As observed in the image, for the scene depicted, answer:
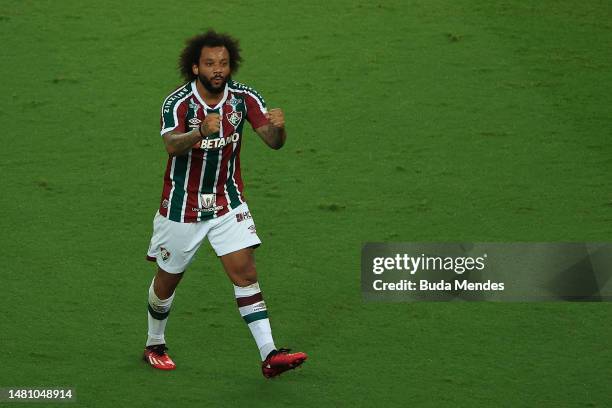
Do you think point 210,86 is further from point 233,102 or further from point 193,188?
point 193,188

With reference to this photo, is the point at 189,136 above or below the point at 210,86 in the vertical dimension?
below

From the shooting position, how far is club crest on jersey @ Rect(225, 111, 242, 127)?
780 cm

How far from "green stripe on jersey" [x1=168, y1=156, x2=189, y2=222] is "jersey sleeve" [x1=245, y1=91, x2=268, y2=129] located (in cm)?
48

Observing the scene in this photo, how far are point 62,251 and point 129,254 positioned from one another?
1.58 feet

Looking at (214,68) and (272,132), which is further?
(272,132)

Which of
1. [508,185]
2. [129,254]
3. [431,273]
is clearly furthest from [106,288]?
[508,185]

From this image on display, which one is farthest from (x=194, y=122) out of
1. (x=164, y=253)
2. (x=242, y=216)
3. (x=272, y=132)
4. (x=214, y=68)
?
(x=164, y=253)

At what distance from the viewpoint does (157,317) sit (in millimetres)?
8156

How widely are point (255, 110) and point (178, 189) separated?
642 millimetres

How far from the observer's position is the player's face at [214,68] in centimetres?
771

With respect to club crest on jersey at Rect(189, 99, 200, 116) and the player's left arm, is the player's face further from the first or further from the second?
the player's left arm

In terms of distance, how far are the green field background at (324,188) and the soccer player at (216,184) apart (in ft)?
1.72

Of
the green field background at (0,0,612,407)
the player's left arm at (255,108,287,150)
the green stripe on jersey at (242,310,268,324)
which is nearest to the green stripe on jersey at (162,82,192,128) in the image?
the player's left arm at (255,108,287,150)

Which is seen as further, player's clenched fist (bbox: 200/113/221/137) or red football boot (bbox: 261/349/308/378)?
red football boot (bbox: 261/349/308/378)
